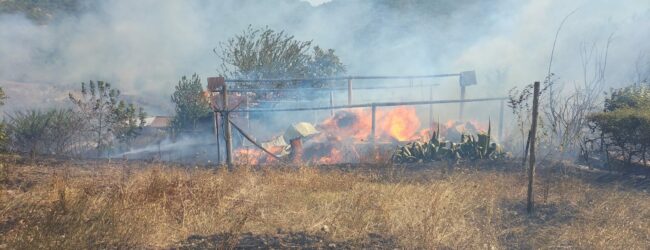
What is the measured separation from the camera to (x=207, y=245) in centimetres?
439

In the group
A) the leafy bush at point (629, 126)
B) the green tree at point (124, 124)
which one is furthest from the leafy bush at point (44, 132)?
the leafy bush at point (629, 126)

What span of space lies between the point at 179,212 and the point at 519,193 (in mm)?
4673

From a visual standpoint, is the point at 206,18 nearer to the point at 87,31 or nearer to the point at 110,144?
the point at 87,31

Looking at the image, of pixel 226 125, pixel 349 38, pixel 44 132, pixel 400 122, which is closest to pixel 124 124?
pixel 44 132

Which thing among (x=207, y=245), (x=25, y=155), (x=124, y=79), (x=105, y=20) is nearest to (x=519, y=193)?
(x=207, y=245)

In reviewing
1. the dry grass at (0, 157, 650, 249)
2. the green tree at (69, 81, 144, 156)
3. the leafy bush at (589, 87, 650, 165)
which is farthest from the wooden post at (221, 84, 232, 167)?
the leafy bush at (589, 87, 650, 165)

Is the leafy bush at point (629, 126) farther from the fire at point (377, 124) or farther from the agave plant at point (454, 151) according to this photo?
the fire at point (377, 124)

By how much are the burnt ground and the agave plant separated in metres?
4.56

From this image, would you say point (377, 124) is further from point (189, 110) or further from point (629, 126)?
point (629, 126)

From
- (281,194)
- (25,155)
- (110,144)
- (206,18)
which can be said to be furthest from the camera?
(206,18)

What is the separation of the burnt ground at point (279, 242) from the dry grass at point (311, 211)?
0.08m

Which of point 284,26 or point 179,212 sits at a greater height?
point 284,26

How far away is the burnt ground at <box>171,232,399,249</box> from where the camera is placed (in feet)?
14.3

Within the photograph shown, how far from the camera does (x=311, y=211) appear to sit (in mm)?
5465
